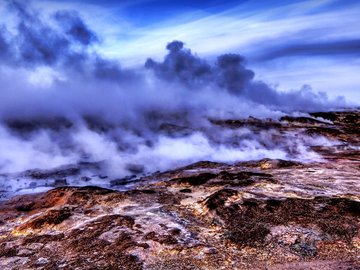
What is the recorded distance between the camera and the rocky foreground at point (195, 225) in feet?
47.0

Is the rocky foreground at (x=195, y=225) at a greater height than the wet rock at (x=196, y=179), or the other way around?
the rocky foreground at (x=195, y=225)

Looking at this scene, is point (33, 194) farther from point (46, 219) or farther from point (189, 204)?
point (189, 204)

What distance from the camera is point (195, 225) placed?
17766mm

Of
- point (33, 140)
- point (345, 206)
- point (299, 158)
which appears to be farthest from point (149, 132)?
point (345, 206)

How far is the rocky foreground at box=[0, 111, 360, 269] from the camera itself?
563 inches

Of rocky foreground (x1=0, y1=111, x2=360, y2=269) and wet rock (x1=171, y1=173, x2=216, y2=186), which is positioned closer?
rocky foreground (x1=0, y1=111, x2=360, y2=269)

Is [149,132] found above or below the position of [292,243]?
below

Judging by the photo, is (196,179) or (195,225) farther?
(196,179)

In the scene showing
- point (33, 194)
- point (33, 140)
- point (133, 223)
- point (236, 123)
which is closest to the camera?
point (133, 223)

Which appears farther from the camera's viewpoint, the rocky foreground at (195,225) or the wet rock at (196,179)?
the wet rock at (196,179)

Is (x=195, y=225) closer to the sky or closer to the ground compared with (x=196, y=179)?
closer to the sky

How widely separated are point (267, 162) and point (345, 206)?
47.6 ft

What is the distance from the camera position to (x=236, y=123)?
229 feet

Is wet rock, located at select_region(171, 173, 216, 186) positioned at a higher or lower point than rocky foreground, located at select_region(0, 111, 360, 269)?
lower
